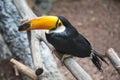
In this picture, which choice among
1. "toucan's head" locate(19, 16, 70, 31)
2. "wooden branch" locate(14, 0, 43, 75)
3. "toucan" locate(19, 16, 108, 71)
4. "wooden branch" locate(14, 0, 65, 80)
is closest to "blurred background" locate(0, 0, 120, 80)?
"wooden branch" locate(14, 0, 65, 80)

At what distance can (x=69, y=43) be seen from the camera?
247 cm

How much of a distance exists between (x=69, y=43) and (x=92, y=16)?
11.0ft

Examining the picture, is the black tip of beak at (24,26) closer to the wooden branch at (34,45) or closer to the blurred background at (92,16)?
the wooden branch at (34,45)

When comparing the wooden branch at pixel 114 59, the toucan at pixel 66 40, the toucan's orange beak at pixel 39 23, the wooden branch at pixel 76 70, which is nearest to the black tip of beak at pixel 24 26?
the toucan's orange beak at pixel 39 23

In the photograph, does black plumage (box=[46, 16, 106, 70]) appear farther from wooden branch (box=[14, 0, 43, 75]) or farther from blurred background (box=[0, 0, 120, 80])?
blurred background (box=[0, 0, 120, 80])

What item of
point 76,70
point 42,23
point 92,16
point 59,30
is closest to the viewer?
point 76,70

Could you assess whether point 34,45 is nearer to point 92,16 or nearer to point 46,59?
point 46,59

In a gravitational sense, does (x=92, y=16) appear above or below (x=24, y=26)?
below

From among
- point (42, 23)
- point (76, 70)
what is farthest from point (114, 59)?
point (42, 23)

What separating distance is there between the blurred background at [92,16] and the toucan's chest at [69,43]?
1.68 meters

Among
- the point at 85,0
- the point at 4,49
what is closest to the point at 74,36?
the point at 4,49

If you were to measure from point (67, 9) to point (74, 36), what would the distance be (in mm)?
3652

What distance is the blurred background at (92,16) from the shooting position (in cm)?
486

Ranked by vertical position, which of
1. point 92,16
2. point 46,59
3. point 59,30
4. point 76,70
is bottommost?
point 92,16
